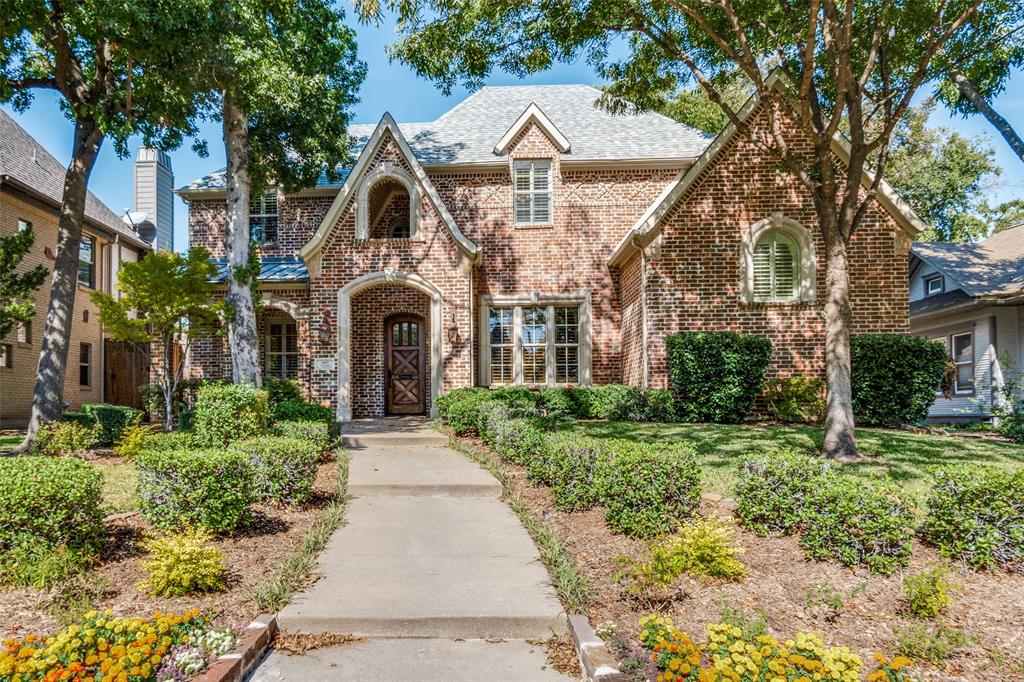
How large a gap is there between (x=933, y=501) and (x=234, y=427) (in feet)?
28.0

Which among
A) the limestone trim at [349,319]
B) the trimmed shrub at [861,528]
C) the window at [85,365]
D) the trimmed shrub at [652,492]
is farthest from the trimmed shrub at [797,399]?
the window at [85,365]

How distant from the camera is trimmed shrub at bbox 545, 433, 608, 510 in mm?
6671

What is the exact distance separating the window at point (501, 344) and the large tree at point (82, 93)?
8.00 meters

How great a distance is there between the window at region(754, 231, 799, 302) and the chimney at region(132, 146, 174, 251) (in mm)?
22490

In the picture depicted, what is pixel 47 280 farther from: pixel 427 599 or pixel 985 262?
pixel 985 262

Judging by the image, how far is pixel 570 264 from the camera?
16.9 m

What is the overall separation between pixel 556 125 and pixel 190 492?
49.7 ft

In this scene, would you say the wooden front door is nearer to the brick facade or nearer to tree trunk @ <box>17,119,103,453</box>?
the brick facade

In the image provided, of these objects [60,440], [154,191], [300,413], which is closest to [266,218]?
[300,413]

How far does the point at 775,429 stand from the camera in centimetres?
1188

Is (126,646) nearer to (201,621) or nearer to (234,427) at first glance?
(201,621)

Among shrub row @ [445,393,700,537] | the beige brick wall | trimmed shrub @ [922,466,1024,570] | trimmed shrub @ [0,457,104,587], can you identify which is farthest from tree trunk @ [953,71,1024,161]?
the beige brick wall

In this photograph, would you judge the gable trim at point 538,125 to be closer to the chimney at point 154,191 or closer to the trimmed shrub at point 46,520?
the trimmed shrub at point 46,520

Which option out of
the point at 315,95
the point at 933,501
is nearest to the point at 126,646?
the point at 933,501
